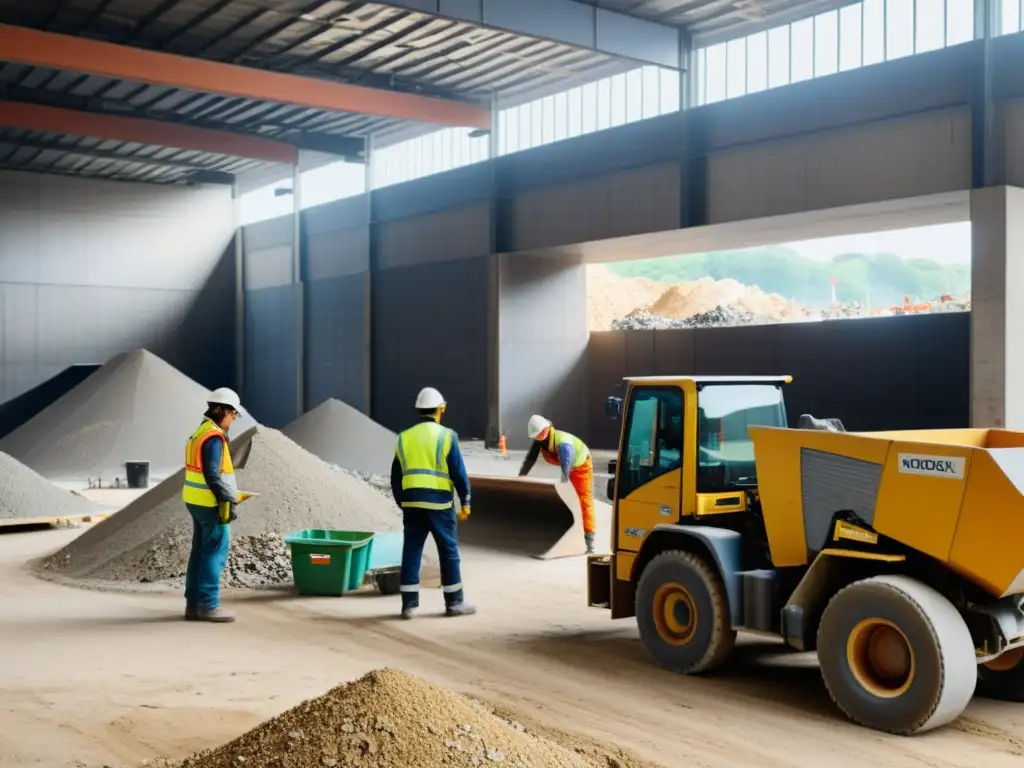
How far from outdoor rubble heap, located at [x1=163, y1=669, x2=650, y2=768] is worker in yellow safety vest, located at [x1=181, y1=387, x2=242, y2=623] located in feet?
13.1

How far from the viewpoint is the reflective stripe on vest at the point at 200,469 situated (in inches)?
342

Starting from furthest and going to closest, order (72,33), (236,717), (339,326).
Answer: (339,326) < (72,33) < (236,717)

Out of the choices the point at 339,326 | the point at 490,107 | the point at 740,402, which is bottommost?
the point at 740,402

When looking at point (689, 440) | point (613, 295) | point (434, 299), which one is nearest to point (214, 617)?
point (689, 440)

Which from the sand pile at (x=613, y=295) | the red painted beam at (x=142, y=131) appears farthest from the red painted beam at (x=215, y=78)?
the sand pile at (x=613, y=295)

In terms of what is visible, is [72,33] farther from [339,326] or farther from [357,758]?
[357,758]

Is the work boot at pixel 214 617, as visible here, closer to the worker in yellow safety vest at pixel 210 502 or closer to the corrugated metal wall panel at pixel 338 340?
the worker in yellow safety vest at pixel 210 502

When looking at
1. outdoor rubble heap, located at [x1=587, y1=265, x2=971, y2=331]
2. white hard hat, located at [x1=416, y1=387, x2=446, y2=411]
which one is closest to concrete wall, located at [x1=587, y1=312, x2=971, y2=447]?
white hard hat, located at [x1=416, y1=387, x2=446, y2=411]

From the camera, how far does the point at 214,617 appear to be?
8719 millimetres

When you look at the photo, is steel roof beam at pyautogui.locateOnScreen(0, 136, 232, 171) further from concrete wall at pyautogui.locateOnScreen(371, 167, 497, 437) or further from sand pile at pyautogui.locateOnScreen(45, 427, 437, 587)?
sand pile at pyautogui.locateOnScreen(45, 427, 437, 587)

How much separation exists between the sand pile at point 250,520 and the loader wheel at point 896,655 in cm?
505

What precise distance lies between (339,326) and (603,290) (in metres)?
17.2

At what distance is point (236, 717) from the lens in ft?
19.7

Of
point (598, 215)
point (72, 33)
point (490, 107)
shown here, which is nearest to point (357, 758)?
point (598, 215)
